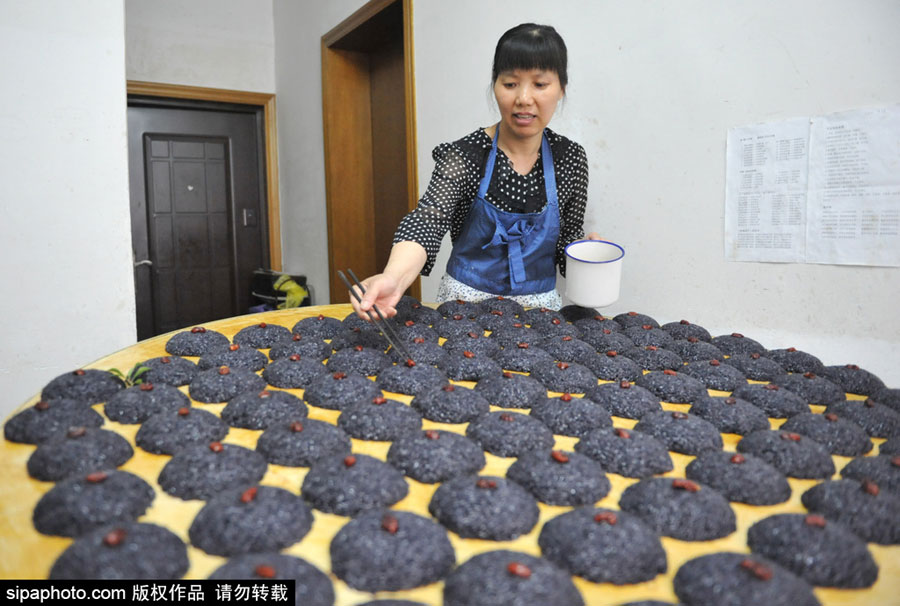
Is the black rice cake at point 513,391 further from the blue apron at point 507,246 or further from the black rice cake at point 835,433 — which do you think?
the blue apron at point 507,246

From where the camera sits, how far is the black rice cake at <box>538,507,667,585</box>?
0.69m

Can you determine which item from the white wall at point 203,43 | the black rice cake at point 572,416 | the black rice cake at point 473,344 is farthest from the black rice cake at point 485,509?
the white wall at point 203,43

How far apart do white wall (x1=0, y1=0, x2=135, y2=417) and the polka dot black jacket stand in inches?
55.0

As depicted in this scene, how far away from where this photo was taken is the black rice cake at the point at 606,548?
69cm

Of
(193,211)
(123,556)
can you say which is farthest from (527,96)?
(193,211)

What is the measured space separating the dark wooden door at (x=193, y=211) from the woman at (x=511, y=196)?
11.4 feet

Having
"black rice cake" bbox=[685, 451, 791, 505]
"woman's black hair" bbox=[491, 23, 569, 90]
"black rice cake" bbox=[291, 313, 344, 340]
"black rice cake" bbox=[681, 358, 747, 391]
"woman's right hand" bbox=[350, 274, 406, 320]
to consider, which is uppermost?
"woman's black hair" bbox=[491, 23, 569, 90]

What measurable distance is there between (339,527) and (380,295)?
79 cm

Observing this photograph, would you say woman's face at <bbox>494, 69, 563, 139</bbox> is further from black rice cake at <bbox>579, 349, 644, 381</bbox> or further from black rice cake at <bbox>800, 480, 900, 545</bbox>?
black rice cake at <bbox>800, 480, 900, 545</bbox>

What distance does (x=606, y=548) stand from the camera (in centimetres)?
70

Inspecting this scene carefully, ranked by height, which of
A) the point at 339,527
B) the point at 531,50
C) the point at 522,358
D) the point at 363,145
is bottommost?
the point at 339,527

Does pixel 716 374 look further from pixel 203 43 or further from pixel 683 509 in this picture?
pixel 203 43

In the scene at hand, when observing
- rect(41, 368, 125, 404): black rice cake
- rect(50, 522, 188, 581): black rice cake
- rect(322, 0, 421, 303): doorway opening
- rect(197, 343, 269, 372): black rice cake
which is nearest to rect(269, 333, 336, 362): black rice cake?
rect(197, 343, 269, 372): black rice cake

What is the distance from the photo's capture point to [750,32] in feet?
5.91
